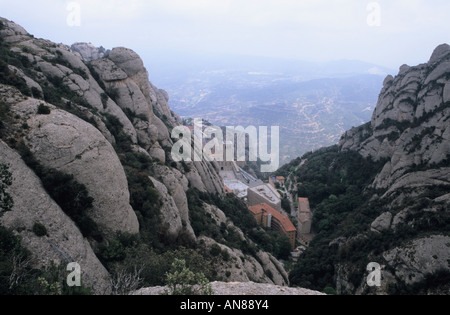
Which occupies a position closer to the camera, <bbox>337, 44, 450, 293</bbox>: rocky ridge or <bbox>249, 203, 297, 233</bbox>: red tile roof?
<bbox>337, 44, 450, 293</bbox>: rocky ridge

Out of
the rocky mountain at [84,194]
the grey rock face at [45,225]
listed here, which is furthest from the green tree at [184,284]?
the grey rock face at [45,225]

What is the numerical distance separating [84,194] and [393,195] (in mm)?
37774

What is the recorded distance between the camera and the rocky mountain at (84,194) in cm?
1390

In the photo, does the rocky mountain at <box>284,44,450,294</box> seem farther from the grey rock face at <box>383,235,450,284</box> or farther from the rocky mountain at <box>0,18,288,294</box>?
the rocky mountain at <box>0,18,288,294</box>

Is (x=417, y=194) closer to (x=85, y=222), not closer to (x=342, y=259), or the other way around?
(x=342, y=259)

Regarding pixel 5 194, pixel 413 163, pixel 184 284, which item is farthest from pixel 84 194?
pixel 413 163

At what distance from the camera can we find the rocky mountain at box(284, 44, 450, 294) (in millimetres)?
23500

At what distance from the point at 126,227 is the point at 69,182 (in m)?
4.50

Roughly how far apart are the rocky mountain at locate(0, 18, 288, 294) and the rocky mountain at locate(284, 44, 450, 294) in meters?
11.0

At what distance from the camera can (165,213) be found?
74.8 ft

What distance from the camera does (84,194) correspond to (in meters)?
16.3

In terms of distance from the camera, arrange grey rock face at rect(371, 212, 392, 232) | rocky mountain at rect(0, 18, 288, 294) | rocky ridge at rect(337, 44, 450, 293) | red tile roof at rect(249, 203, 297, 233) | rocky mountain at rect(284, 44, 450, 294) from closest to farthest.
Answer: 1. rocky mountain at rect(0, 18, 288, 294)
2. rocky ridge at rect(337, 44, 450, 293)
3. rocky mountain at rect(284, 44, 450, 294)
4. grey rock face at rect(371, 212, 392, 232)
5. red tile roof at rect(249, 203, 297, 233)

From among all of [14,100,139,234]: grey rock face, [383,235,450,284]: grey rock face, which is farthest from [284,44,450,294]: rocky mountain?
[14,100,139,234]: grey rock face

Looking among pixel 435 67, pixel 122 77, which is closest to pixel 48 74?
pixel 122 77
